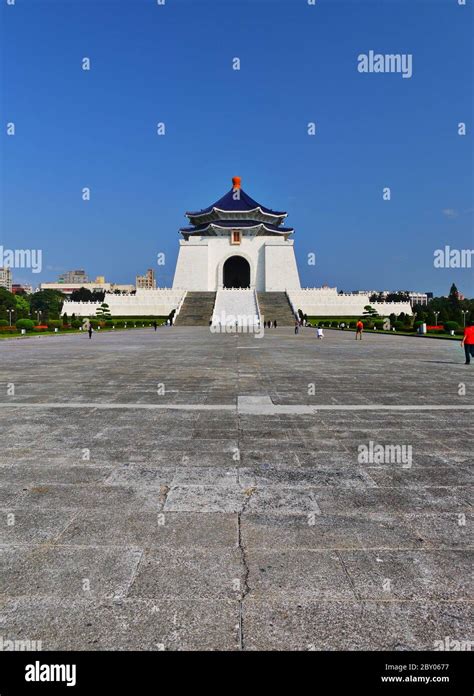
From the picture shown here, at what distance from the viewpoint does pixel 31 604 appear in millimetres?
2197

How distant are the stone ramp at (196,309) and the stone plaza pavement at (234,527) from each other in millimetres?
39772

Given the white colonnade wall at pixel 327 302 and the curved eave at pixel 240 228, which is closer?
the white colonnade wall at pixel 327 302

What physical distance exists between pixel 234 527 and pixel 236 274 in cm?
6746

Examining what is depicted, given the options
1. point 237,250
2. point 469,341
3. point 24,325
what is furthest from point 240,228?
point 469,341

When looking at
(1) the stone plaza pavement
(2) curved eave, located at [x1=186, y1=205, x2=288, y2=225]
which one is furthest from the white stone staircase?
(1) the stone plaza pavement

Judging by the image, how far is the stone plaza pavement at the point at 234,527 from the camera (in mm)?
2062

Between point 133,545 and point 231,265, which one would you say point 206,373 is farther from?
point 231,265

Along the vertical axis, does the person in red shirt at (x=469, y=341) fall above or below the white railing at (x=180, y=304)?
below

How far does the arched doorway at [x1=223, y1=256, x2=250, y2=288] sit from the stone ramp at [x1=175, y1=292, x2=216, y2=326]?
13.6m

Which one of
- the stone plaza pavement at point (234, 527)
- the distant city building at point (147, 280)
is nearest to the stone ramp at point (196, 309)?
the stone plaza pavement at point (234, 527)

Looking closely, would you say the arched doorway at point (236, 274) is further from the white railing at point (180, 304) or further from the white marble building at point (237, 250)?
the white railing at point (180, 304)

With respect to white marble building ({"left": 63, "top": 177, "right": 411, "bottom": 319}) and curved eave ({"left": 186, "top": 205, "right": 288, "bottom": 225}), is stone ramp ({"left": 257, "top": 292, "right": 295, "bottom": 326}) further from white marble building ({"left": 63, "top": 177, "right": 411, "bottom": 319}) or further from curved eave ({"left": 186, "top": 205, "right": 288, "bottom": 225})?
curved eave ({"left": 186, "top": 205, "right": 288, "bottom": 225})

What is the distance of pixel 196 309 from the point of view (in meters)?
50.0

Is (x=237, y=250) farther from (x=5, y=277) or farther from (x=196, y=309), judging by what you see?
(x=5, y=277)
